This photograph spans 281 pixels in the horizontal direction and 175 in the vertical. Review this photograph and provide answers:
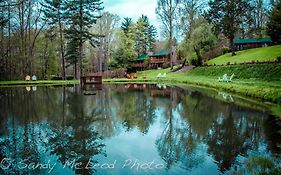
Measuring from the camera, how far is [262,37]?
4997cm

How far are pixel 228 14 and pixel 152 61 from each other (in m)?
23.0

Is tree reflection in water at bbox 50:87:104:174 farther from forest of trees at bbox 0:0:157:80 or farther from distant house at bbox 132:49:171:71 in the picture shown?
distant house at bbox 132:49:171:71

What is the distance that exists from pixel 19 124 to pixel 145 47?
60.0 meters

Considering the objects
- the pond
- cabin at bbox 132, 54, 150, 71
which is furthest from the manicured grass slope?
cabin at bbox 132, 54, 150, 71

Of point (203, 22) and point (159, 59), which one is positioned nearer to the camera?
point (203, 22)

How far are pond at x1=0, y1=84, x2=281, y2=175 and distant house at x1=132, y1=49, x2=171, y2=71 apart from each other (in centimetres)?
4821

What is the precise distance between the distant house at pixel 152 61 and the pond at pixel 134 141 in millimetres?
48209

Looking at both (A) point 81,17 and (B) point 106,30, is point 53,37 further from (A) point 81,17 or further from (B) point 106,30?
(B) point 106,30

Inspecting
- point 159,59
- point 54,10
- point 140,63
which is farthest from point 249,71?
point 140,63

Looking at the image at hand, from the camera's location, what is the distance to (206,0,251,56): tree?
1538 inches

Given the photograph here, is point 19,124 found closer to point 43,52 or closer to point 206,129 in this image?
point 206,129

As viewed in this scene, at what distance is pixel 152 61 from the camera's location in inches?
2357

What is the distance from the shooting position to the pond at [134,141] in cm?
522

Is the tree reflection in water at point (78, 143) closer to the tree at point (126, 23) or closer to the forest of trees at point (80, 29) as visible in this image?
the forest of trees at point (80, 29)
